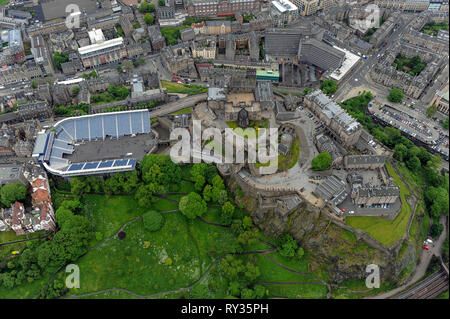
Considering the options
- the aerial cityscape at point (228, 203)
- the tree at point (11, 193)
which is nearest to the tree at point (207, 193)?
the aerial cityscape at point (228, 203)

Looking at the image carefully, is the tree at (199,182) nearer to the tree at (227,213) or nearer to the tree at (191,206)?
the tree at (191,206)

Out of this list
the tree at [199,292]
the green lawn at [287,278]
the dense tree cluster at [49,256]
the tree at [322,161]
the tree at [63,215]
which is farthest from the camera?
Answer: the tree at [322,161]

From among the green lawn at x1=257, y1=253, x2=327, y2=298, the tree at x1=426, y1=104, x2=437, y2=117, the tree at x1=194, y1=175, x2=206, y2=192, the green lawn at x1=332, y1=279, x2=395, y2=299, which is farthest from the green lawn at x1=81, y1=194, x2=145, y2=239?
the tree at x1=426, y1=104, x2=437, y2=117

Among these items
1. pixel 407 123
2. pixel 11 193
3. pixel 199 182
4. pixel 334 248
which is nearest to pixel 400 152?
pixel 407 123

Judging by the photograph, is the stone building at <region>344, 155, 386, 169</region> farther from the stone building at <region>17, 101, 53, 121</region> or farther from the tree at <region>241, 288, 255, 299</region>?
the stone building at <region>17, 101, 53, 121</region>

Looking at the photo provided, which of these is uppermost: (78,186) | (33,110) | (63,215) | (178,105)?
(33,110)

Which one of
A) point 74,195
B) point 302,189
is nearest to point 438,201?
point 302,189

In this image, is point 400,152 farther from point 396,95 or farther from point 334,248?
point 334,248
